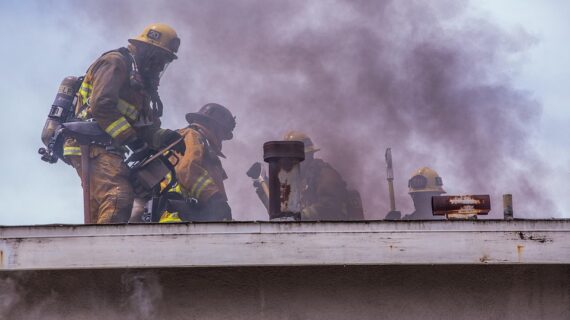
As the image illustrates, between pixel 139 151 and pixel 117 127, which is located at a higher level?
pixel 117 127

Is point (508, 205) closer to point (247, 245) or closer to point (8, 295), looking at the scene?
point (247, 245)

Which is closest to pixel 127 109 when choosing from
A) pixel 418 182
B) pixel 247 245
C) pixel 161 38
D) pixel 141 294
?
pixel 161 38

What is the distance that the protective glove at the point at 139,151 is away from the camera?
1315 centimetres

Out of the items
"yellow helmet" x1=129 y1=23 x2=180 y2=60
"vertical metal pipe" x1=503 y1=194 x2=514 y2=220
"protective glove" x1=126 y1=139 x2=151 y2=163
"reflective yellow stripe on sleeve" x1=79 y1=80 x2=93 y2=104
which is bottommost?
"vertical metal pipe" x1=503 y1=194 x2=514 y2=220

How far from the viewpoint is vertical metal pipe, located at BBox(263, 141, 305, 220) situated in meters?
6.20

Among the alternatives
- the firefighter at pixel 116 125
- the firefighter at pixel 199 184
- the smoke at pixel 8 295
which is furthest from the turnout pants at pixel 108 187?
the smoke at pixel 8 295

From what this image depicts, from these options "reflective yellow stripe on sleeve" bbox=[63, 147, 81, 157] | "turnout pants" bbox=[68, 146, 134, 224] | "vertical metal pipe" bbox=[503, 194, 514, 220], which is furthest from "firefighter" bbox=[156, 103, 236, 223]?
"vertical metal pipe" bbox=[503, 194, 514, 220]

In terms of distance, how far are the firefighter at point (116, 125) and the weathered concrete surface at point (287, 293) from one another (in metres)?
7.67

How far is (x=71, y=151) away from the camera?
13.0m

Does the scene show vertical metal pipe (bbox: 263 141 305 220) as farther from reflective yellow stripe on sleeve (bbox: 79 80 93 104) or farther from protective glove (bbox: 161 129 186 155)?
reflective yellow stripe on sleeve (bbox: 79 80 93 104)

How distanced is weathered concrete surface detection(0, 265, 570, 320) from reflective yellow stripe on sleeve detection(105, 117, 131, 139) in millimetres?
7718

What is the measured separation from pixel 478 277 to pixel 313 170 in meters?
10.6

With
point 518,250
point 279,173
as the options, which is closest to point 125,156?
point 279,173

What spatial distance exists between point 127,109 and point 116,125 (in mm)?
437
